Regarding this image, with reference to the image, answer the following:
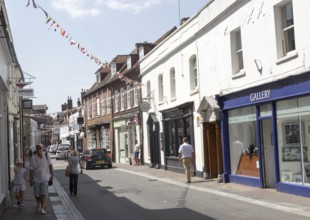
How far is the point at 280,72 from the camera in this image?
1372 cm

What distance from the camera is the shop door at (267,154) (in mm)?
15148

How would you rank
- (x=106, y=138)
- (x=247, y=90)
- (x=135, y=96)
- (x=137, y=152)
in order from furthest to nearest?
(x=106, y=138), (x=135, y=96), (x=137, y=152), (x=247, y=90)

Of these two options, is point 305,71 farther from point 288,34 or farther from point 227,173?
point 227,173

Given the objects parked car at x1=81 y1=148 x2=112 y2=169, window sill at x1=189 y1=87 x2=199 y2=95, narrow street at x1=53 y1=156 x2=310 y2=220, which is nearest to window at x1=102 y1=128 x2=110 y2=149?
parked car at x1=81 y1=148 x2=112 y2=169

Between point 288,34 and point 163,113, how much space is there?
13075 mm

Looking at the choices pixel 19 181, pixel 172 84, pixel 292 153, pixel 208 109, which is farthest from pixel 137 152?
pixel 292 153

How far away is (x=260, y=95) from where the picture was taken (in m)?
14.9

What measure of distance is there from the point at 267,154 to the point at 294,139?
6.37ft

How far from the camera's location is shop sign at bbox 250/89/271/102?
14.4m

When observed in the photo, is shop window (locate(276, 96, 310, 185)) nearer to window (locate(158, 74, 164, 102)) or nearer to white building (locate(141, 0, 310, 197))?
white building (locate(141, 0, 310, 197))

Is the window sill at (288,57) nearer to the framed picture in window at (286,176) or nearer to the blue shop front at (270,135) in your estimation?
the blue shop front at (270,135)

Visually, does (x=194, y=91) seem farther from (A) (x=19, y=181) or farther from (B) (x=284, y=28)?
(A) (x=19, y=181)

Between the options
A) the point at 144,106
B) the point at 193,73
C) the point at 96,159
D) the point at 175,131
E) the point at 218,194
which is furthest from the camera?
the point at 96,159

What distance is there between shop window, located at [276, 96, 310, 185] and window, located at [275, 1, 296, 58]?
61.3 inches
